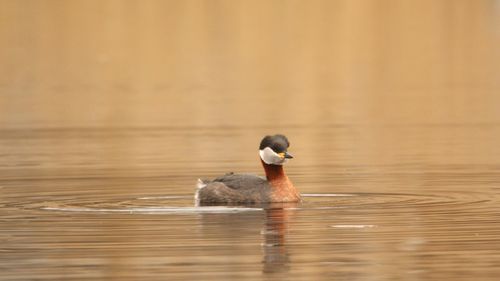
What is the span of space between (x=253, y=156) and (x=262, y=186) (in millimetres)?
6131

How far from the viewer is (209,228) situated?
58.3ft

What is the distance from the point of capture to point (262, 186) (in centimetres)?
2025

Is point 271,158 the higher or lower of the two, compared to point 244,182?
higher

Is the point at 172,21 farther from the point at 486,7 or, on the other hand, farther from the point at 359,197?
the point at 359,197

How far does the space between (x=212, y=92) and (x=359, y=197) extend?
24361 mm

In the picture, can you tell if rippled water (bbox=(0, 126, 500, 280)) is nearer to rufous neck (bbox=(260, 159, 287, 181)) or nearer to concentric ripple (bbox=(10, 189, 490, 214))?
concentric ripple (bbox=(10, 189, 490, 214))

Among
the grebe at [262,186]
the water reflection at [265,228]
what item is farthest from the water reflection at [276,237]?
the grebe at [262,186]

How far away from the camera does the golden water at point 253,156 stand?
1580 cm

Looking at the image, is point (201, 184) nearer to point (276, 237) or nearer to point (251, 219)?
point (251, 219)

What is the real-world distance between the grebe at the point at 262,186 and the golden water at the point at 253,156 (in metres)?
0.30

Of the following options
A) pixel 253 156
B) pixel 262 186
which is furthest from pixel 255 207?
pixel 253 156

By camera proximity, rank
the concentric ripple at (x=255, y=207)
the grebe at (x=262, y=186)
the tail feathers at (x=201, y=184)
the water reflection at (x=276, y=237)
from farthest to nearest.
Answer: the tail feathers at (x=201, y=184)
the grebe at (x=262, y=186)
the concentric ripple at (x=255, y=207)
the water reflection at (x=276, y=237)

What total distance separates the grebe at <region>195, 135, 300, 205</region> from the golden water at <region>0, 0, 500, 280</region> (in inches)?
11.7

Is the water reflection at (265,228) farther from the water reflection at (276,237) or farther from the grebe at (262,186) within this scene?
the grebe at (262,186)
